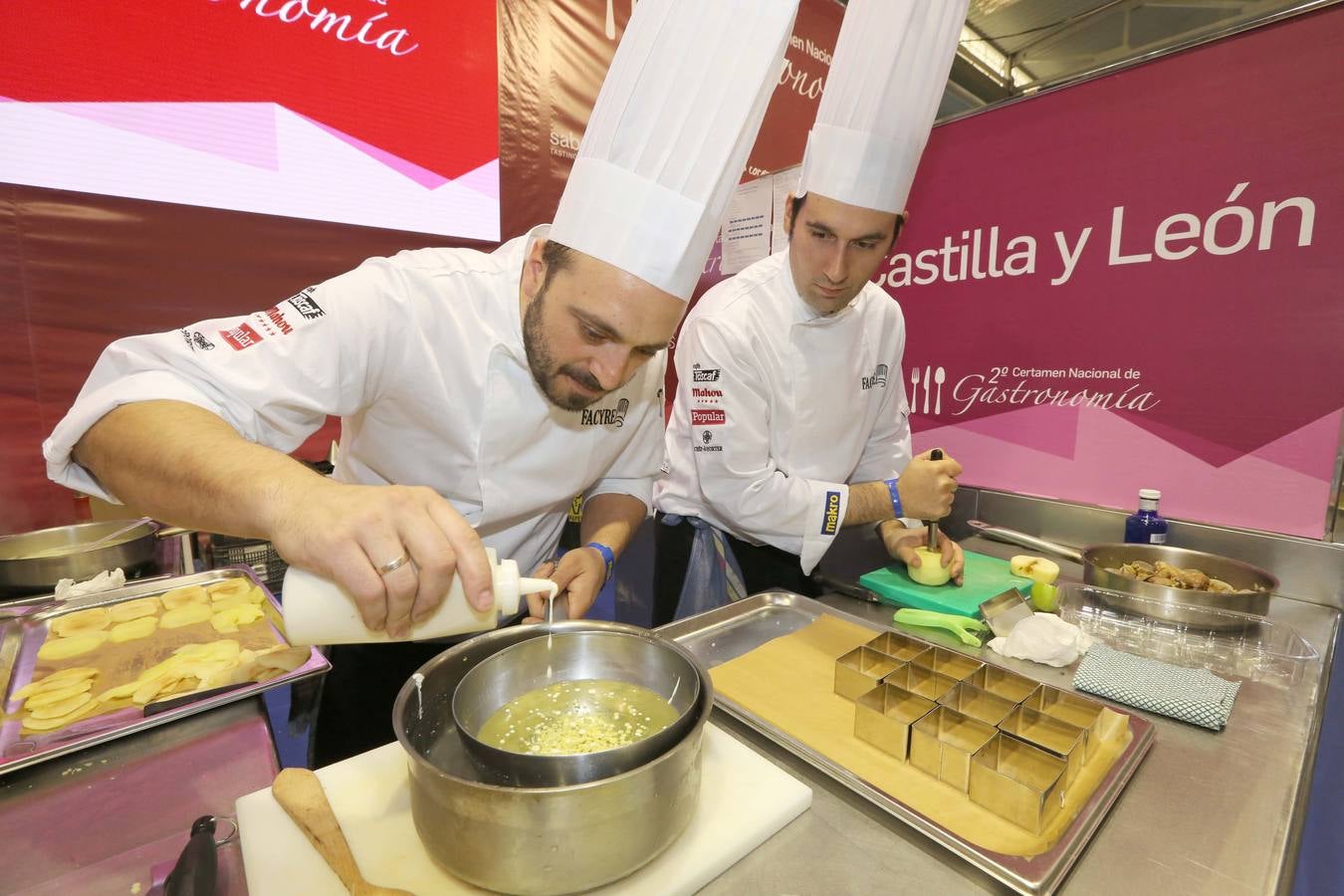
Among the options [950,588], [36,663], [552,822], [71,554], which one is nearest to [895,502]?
[950,588]

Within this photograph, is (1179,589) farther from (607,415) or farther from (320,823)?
(320,823)

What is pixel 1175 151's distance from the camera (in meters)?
1.77

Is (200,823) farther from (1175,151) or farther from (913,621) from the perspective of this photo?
(1175,151)

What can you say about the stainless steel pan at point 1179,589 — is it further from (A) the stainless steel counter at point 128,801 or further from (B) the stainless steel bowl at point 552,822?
(A) the stainless steel counter at point 128,801

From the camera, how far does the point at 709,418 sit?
1740mm

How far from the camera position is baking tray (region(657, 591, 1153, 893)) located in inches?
25.6

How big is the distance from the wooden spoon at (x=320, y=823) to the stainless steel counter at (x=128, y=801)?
0.22 feet

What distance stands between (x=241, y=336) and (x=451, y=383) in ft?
1.23

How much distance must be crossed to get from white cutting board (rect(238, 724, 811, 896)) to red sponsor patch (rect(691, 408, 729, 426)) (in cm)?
99

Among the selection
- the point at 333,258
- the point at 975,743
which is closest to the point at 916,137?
the point at 975,743

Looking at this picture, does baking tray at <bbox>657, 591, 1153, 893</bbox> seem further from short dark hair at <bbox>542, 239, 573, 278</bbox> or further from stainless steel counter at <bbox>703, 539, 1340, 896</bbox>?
short dark hair at <bbox>542, 239, 573, 278</bbox>

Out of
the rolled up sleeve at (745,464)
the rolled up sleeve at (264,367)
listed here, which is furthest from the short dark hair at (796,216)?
the rolled up sleeve at (264,367)

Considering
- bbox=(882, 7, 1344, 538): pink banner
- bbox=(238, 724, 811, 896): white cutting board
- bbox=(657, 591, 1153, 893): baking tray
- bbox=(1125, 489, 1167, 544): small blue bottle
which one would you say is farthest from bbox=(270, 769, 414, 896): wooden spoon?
bbox=(882, 7, 1344, 538): pink banner

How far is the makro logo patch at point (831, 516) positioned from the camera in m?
1.63
